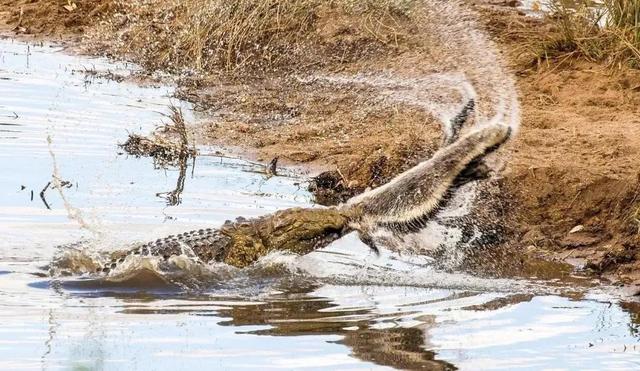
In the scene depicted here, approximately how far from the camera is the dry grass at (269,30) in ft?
39.1

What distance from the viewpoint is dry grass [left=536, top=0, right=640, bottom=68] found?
33.4ft

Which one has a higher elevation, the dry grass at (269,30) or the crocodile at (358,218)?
the crocodile at (358,218)

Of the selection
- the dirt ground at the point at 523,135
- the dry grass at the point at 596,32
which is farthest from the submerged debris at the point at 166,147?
the dry grass at the point at 596,32

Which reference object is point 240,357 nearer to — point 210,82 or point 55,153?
point 55,153

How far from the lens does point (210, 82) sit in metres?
11.8

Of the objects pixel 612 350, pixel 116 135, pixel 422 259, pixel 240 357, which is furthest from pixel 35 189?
pixel 612 350

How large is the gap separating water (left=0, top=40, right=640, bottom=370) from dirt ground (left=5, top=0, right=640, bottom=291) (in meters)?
0.52

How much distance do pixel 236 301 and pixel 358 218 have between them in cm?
89

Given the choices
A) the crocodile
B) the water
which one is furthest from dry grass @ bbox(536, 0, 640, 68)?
the crocodile

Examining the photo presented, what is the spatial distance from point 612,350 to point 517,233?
93.0 inches

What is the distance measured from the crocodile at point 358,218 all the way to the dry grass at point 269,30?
14.8 ft

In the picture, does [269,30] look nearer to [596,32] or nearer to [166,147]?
[166,147]

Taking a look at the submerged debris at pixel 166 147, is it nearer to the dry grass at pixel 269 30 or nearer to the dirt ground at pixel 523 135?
the dirt ground at pixel 523 135

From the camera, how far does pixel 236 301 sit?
6629 millimetres
